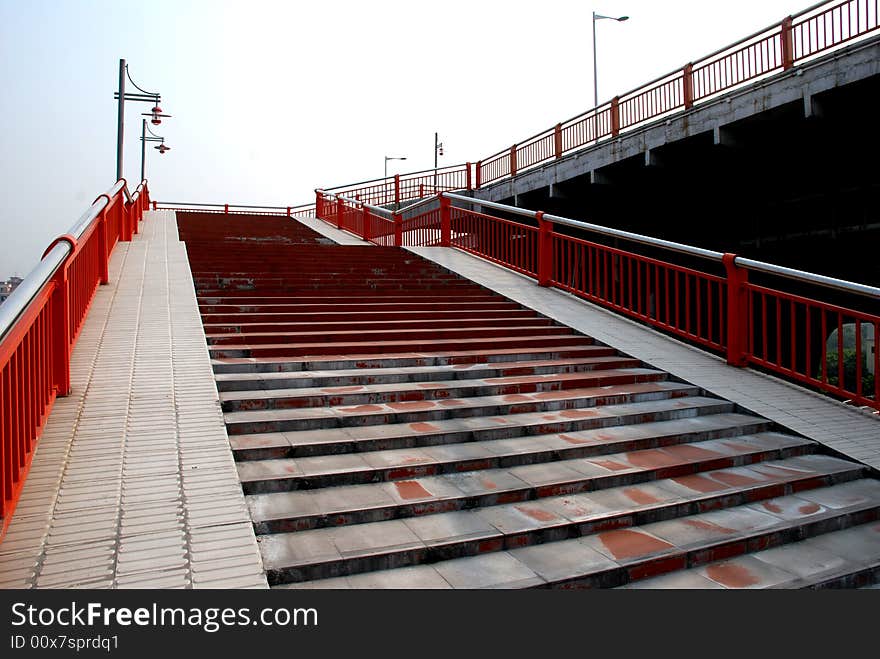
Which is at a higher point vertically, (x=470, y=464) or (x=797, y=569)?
(x=470, y=464)

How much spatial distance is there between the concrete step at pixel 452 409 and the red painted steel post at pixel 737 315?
1.05 meters

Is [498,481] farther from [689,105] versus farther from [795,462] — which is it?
[689,105]

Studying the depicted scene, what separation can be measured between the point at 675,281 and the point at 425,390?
11.2 feet

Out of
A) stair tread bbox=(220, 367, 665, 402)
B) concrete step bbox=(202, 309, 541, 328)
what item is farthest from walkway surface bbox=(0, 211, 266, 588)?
concrete step bbox=(202, 309, 541, 328)

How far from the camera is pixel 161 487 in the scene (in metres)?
3.62

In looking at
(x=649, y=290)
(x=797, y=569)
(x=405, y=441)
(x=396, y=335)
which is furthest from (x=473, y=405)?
(x=649, y=290)

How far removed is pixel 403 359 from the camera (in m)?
6.33

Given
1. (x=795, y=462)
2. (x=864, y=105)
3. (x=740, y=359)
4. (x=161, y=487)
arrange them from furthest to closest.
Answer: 1. (x=864, y=105)
2. (x=740, y=359)
3. (x=795, y=462)
4. (x=161, y=487)

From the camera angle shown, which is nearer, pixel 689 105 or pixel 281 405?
pixel 281 405

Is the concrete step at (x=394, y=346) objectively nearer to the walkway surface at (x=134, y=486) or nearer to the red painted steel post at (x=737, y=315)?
the walkway surface at (x=134, y=486)

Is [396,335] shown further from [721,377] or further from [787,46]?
[787,46]

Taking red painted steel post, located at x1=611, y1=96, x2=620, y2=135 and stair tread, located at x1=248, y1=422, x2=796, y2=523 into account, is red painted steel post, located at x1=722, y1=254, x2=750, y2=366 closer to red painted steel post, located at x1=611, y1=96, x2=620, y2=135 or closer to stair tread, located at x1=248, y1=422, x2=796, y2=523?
stair tread, located at x1=248, y1=422, x2=796, y2=523
